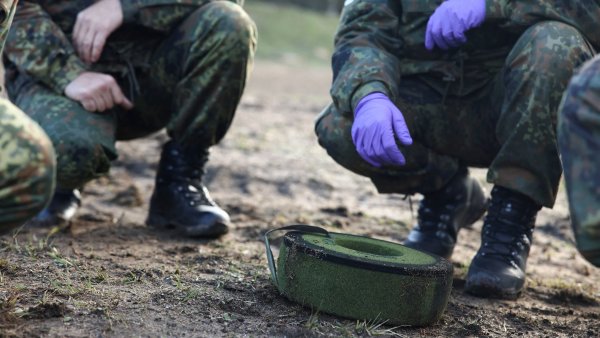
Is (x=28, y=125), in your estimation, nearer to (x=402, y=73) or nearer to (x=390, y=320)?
(x=390, y=320)

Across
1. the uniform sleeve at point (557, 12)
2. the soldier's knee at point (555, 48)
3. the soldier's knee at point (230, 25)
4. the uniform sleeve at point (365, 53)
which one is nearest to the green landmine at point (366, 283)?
the uniform sleeve at point (365, 53)

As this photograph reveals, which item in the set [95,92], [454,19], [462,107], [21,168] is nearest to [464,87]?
[462,107]

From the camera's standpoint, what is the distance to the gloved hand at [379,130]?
2.71 meters

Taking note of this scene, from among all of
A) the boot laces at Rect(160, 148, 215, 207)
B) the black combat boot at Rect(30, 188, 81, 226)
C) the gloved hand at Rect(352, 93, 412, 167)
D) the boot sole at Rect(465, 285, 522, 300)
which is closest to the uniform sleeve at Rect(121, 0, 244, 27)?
the boot laces at Rect(160, 148, 215, 207)

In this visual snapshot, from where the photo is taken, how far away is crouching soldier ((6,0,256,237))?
321cm

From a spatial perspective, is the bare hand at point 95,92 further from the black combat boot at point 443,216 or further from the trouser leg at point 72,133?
the black combat boot at point 443,216

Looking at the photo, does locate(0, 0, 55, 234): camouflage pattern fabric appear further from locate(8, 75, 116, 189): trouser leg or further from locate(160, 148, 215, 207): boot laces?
locate(160, 148, 215, 207): boot laces

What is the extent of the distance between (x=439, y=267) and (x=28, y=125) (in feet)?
3.88

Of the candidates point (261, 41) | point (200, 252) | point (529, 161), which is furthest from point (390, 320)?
point (261, 41)

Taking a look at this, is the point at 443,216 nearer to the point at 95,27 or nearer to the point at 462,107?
the point at 462,107

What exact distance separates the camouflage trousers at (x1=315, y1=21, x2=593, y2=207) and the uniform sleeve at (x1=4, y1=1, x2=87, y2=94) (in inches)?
39.4

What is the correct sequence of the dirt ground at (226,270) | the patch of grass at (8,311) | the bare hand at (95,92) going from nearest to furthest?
the patch of grass at (8,311) < the dirt ground at (226,270) < the bare hand at (95,92)

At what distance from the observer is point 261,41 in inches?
619

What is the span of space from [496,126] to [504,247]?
43 centimetres
